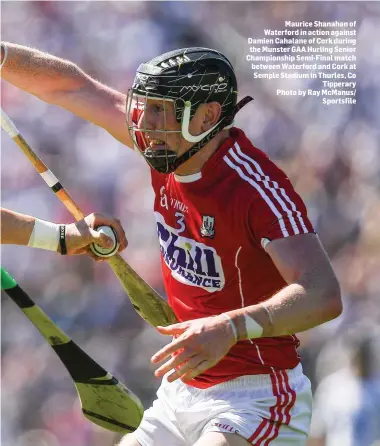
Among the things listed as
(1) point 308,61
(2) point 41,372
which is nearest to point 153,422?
(2) point 41,372

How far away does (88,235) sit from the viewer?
3639 millimetres

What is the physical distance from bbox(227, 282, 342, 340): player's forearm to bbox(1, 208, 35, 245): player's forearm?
116cm

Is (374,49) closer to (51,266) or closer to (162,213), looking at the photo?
(51,266)

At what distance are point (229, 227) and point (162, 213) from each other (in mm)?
446

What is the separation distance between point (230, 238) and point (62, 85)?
132 cm

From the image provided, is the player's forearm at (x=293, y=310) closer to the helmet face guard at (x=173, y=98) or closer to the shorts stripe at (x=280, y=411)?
the shorts stripe at (x=280, y=411)

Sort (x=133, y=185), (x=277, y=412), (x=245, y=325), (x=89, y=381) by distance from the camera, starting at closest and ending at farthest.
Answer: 1. (x=245, y=325)
2. (x=277, y=412)
3. (x=89, y=381)
4. (x=133, y=185)

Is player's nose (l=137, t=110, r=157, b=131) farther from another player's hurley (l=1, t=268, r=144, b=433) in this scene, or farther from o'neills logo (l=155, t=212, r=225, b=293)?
another player's hurley (l=1, t=268, r=144, b=433)

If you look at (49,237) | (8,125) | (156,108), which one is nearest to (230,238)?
(156,108)

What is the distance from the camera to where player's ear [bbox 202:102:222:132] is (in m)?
3.52

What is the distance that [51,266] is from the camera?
6410mm

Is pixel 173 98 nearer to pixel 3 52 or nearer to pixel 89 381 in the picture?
pixel 3 52

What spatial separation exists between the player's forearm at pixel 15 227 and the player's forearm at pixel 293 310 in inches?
45.7

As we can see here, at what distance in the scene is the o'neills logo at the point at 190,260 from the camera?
3.44 meters
